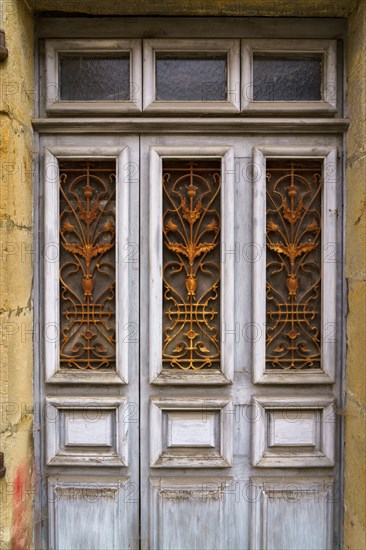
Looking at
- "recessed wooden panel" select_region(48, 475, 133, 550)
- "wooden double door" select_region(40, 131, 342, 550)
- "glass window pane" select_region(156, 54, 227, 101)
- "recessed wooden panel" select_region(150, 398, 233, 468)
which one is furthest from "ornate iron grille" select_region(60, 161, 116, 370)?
"recessed wooden panel" select_region(48, 475, 133, 550)

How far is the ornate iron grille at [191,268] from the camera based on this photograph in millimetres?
2457

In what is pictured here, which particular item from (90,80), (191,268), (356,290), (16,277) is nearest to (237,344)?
(191,268)

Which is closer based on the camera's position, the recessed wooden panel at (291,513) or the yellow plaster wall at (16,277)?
the yellow plaster wall at (16,277)

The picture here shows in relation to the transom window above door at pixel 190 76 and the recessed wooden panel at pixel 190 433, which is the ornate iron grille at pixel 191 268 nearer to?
the recessed wooden panel at pixel 190 433

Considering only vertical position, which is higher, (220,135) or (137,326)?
(220,135)

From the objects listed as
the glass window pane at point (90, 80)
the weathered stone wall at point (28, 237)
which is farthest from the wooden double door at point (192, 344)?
the glass window pane at point (90, 80)

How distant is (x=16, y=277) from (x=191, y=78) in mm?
1495

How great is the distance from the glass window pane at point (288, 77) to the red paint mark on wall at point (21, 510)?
99.5 inches

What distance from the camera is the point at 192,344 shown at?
8.09 feet

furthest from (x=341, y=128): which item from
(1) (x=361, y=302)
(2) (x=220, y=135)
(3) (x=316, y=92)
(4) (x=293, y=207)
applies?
(1) (x=361, y=302)

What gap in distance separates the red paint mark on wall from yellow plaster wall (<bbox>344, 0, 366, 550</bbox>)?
181 cm

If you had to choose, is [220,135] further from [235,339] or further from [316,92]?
[235,339]

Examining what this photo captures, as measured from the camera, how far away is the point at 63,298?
2477 millimetres

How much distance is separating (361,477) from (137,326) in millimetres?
1455
